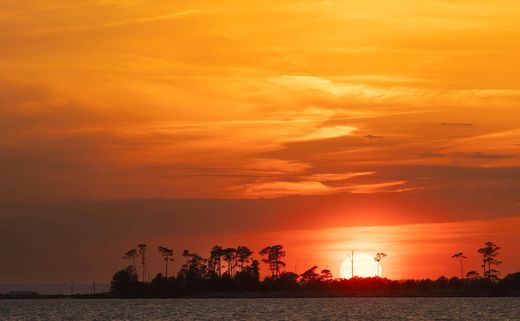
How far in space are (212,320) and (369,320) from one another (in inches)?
1114

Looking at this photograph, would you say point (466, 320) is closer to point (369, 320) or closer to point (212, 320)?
point (369, 320)

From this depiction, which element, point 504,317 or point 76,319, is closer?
point 504,317

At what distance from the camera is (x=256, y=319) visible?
16788 cm

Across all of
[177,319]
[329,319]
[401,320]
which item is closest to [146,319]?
[177,319]

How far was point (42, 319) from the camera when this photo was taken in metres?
187

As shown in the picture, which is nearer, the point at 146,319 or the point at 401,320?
the point at 401,320

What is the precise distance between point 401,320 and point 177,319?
41097mm

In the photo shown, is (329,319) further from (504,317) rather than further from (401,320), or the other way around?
(504,317)

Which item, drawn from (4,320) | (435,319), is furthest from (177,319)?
(435,319)

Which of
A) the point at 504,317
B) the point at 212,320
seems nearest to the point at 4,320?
the point at 212,320

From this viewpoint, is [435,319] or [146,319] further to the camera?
[146,319]

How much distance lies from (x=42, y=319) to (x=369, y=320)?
6651 centimetres

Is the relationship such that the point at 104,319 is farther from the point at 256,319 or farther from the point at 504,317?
the point at 504,317

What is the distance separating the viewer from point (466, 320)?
16275cm
